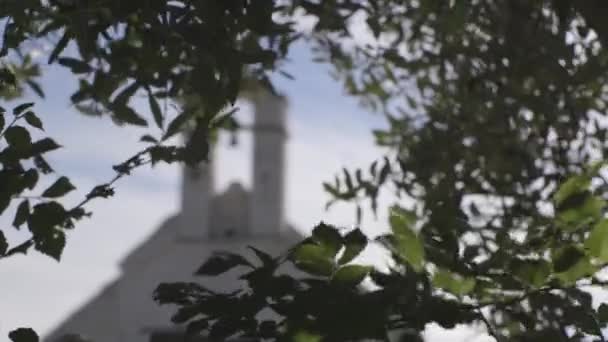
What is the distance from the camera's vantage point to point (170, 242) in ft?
62.2

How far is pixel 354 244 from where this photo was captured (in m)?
1.43

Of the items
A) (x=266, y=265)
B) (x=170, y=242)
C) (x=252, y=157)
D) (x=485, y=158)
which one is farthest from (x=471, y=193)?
(x=170, y=242)

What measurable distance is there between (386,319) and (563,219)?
291 mm

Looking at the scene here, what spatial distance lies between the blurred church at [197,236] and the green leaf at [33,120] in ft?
46.7

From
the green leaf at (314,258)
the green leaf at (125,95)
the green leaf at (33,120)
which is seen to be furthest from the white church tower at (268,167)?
the green leaf at (314,258)

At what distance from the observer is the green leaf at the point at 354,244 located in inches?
56.2

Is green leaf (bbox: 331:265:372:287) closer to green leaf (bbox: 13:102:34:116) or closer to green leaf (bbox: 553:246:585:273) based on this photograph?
green leaf (bbox: 553:246:585:273)

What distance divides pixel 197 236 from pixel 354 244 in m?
17.1

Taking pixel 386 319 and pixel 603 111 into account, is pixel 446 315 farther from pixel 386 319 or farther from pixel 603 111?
pixel 603 111

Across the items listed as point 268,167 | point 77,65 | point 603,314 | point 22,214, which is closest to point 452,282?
point 603,314

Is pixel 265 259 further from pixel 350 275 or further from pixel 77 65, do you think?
pixel 77 65

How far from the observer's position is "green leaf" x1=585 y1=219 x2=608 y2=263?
137cm

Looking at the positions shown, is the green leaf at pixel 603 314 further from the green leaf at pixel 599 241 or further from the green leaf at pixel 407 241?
the green leaf at pixel 407 241

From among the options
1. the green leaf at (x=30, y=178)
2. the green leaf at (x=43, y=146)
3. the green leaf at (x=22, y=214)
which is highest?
the green leaf at (x=43, y=146)
